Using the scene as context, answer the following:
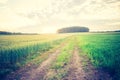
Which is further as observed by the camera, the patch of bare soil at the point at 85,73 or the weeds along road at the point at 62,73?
the weeds along road at the point at 62,73

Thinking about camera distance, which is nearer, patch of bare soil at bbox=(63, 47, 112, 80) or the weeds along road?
patch of bare soil at bbox=(63, 47, 112, 80)

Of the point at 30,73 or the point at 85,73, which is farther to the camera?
the point at 30,73

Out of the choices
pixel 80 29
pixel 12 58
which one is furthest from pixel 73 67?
pixel 80 29

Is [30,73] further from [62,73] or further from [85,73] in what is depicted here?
[85,73]

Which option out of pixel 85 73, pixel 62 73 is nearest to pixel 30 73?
pixel 62 73

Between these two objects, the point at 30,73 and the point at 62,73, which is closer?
the point at 62,73

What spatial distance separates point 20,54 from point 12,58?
144 cm

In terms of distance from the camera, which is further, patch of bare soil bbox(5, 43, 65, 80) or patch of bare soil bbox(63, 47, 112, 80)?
patch of bare soil bbox(5, 43, 65, 80)

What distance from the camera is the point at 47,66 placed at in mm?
11359

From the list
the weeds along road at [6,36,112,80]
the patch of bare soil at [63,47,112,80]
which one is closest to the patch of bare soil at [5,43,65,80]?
the weeds along road at [6,36,112,80]

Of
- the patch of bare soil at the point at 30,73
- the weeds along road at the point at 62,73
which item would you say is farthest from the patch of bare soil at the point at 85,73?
the patch of bare soil at the point at 30,73

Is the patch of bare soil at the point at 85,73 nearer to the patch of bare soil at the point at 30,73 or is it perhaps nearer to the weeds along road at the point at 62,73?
the weeds along road at the point at 62,73

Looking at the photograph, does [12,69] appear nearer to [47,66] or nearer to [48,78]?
[47,66]

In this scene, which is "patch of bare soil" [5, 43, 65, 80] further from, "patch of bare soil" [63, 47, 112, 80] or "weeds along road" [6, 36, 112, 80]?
"patch of bare soil" [63, 47, 112, 80]
